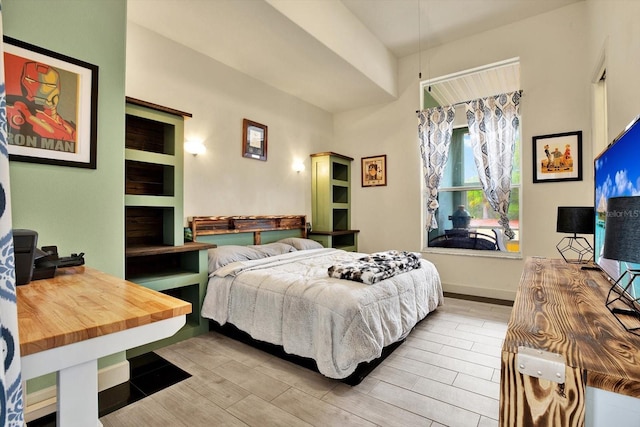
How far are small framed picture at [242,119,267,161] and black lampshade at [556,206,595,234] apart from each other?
3.40 metres

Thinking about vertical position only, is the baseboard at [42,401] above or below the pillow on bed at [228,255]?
below

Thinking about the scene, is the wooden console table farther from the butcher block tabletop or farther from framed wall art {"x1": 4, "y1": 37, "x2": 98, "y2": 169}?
framed wall art {"x1": 4, "y1": 37, "x2": 98, "y2": 169}

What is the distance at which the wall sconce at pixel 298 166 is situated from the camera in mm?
4775

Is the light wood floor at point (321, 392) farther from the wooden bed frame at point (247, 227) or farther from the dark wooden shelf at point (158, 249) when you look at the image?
the wooden bed frame at point (247, 227)

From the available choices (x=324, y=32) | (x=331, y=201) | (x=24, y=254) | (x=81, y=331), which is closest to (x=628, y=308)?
(x=81, y=331)

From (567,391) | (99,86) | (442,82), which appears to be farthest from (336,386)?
(442,82)

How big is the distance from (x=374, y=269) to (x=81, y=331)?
6.45ft

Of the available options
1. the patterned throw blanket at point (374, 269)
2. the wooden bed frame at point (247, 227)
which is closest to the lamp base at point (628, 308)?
the patterned throw blanket at point (374, 269)

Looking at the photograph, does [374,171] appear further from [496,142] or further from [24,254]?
[24,254]

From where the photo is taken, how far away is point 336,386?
6.66ft

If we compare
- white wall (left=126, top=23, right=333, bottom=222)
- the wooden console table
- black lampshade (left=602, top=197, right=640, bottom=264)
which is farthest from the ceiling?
the wooden console table

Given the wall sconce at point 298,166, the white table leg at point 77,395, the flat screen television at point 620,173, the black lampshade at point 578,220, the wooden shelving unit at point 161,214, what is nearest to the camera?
the white table leg at point 77,395

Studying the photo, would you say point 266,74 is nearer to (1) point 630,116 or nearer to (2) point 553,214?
(1) point 630,116

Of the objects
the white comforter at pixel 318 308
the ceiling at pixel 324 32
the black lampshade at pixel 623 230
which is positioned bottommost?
the white comforter at pixel 318 308
